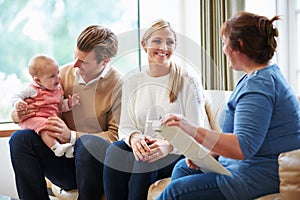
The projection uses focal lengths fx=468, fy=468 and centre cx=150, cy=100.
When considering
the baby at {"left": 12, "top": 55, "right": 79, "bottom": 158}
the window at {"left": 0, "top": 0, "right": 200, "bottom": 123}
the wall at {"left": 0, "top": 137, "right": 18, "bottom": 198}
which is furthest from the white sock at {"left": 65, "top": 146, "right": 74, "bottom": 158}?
the window at {"left": 0, "top": 0, "right": 200, "bottom": 123}

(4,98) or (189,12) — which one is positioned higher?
(189,12)

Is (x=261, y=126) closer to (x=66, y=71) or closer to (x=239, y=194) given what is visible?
(x=239, y=194)

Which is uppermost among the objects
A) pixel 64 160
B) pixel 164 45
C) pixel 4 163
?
pixel 164 45

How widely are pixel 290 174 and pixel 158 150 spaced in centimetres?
59

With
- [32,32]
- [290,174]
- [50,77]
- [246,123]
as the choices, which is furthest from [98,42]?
[32,32]

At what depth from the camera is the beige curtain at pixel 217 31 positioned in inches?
120

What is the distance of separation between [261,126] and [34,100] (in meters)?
1.20

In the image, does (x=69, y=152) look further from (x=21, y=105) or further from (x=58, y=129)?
(x=21, y=105)

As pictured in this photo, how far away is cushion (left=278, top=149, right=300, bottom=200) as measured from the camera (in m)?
1.37

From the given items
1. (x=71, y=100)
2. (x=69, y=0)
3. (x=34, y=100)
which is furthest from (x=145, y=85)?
(x=69, y=0)

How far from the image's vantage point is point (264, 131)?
1419mm

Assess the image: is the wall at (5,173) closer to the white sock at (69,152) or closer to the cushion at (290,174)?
the white sock at (69,152)

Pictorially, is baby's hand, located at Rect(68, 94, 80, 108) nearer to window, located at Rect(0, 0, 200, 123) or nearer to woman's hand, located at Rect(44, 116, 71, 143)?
A: woman's hand, located at Rect(44, 116, 71, 143)

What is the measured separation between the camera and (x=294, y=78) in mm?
2930
